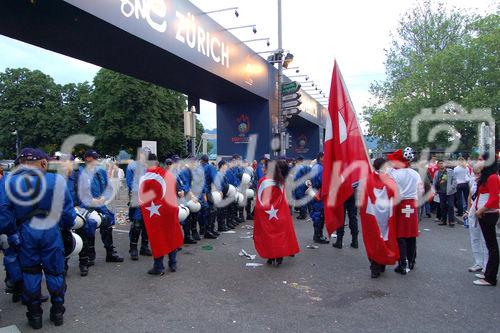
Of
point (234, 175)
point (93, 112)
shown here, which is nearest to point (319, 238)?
point (234, 175)

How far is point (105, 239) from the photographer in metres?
6.76

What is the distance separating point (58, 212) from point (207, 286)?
7.22 feet

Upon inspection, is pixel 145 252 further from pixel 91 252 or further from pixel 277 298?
pixel 277 298

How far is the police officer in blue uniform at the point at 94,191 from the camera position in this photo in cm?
619

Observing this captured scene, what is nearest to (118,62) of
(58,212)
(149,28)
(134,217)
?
(149,28)

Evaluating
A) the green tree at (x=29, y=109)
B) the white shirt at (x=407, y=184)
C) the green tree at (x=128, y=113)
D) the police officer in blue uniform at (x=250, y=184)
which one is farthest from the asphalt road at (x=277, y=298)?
the green tree at (x=29, y=109)

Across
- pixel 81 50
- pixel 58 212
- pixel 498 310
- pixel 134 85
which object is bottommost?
pixel 498 310

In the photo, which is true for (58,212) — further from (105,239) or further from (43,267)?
(105,239)

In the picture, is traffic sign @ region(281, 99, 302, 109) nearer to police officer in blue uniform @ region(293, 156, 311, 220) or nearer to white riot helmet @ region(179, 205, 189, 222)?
police officer in blue uniform @ region(293, 156, 311, 220)

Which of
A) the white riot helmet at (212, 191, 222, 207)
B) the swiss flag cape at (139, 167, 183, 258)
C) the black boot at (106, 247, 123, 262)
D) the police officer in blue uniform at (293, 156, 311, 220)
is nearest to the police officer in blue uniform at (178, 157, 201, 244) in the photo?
the white riot helmet at (212, 191, 222, 207)

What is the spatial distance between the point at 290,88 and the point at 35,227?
1254 centimetres

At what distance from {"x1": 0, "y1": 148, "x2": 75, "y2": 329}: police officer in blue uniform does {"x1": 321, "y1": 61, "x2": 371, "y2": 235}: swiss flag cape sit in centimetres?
382

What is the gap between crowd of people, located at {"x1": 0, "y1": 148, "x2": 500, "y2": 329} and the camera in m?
4.10

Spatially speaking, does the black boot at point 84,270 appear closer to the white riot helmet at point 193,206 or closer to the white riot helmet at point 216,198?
the white riot helmet at point 193,206
